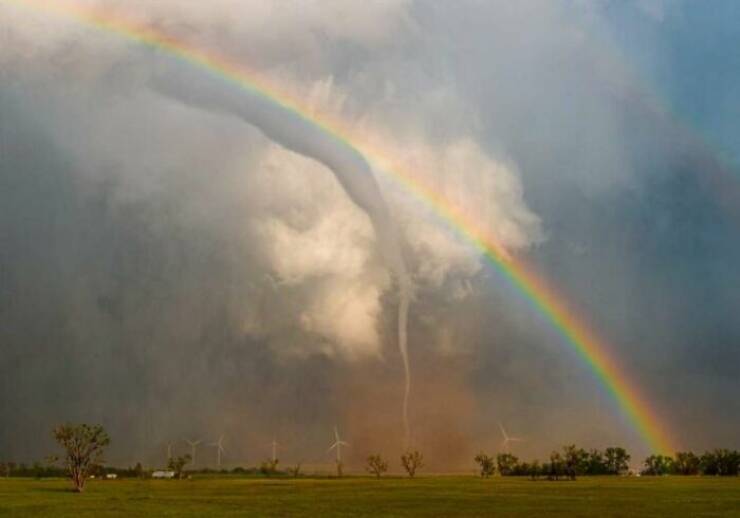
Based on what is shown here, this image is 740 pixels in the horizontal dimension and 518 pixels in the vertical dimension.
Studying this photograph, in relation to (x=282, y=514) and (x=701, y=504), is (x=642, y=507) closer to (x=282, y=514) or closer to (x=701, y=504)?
(x=701, y=504)

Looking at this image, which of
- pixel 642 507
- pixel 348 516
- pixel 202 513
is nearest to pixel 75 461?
pixel 202 513

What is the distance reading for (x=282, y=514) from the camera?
66000 millimetres

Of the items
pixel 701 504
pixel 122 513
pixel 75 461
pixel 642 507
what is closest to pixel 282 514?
pixel 122 513

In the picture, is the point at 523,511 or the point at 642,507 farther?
the point at 642,507

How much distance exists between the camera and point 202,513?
223ft

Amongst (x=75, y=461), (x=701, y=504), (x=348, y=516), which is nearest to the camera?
(x=348, y=516)

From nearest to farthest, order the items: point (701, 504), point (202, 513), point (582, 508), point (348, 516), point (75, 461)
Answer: point (348, 516), point (202, 513), point (582, 508), point (701, 504), point (75, 461)

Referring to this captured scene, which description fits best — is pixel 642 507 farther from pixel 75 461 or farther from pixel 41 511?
pixel 75 461

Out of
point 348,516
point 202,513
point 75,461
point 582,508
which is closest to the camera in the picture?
point 348,516

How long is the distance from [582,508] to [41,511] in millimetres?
46844

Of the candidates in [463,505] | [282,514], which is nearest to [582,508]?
[463,505]

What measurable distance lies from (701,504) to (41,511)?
60.4 metres

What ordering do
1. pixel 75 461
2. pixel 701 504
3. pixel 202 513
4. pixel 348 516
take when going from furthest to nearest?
pixel 75 461 < pixel 701 504 < pixel 202 513 < pixel 348 516

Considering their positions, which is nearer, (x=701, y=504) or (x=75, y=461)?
(x=701, y=504)
